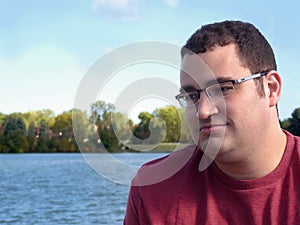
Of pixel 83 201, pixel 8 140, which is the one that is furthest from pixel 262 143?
pixel 8 140

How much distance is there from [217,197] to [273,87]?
46 cm

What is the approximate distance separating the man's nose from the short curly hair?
17 centimetres

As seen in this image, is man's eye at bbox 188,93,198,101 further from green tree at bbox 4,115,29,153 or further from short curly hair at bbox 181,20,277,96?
green tree at bbox 4,115,29,153

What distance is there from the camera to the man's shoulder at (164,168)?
6.54 feet

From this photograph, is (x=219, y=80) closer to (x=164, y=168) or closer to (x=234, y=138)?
(x=234, y=138)

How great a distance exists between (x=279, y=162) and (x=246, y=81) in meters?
0.34

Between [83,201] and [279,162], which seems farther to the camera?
[83,201]

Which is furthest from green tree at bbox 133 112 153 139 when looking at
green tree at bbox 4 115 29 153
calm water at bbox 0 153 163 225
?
green tree at bbox 4 115 29 153

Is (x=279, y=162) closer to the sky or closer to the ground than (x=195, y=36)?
closer to the ground

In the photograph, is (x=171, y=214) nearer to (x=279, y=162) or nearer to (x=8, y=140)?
(x=279, y=162)

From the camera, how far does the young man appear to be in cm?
174

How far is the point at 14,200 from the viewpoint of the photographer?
82.4 ft

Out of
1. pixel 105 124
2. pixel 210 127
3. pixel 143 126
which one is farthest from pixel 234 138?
pixel 105 124

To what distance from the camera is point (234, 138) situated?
5.75 feet
